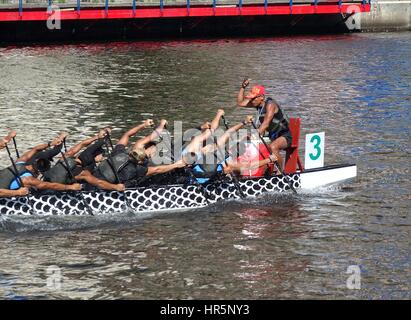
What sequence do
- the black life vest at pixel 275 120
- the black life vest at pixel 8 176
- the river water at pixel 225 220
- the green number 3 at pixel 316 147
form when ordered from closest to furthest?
the river water at pixel 225 220, the black life vest at pixel 8 176, the green number 3 at pixel 316 147, the black life vest at pixel 275 120

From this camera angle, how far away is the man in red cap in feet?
73.7

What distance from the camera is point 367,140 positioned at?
28.8 metres

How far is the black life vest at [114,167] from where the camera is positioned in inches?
811

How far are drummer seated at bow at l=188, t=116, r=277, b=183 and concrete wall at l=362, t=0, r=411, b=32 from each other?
125 ft

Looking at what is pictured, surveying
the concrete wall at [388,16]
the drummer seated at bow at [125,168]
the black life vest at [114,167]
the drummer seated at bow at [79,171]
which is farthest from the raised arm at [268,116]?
the concrete wall at [388,16]

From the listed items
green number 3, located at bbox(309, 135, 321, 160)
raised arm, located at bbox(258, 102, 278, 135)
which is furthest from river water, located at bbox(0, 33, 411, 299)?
raised arm, located at bbox(258, 102, 278, 135)

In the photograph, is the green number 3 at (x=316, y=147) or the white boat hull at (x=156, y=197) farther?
the green number 3 at (x=316, y=147)

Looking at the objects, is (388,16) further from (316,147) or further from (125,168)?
(125,168)

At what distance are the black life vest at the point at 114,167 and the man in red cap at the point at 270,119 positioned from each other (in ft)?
11.9

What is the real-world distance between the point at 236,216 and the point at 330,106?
585 inches

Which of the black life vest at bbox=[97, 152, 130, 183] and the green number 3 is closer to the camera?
the black life vest at bbox=[97, 152, 130, 183]

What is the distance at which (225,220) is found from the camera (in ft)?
68.8

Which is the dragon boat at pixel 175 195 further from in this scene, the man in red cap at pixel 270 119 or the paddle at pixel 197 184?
the man in red cap at pixel 270 119

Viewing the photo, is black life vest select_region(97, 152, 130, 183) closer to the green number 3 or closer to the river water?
the river water
